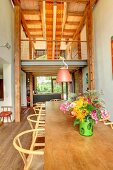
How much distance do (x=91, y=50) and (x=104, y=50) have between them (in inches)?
28.0

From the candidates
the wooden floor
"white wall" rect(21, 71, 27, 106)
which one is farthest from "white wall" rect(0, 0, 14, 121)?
"white wall" rect(21, 71, 27, 106)

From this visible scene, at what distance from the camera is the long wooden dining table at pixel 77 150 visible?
1127 millimetres

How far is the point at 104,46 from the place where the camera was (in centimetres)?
578

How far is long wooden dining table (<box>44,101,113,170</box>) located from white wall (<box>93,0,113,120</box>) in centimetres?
376

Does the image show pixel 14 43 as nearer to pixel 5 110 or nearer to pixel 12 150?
pixel 5 110

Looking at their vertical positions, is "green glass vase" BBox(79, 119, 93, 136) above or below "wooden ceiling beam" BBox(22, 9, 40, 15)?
below

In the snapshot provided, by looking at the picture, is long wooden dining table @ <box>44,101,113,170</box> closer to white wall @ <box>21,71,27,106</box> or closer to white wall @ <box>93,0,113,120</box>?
white wall @ <box>93,0,113,120</box>

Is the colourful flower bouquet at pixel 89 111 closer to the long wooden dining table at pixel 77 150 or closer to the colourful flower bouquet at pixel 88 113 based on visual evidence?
the colourful flower bouquet at pixel 88 113

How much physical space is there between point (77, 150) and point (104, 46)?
4980 millimetres

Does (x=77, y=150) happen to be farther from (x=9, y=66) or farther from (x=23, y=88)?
(x=23, y=88)

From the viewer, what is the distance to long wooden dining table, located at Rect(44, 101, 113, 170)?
3.70 ft

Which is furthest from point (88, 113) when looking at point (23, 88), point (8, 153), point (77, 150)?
point (23, 88)

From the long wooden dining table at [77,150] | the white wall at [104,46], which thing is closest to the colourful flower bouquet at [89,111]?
the long wooden dining table at [77,150]

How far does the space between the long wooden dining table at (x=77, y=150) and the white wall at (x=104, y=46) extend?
376 cm
